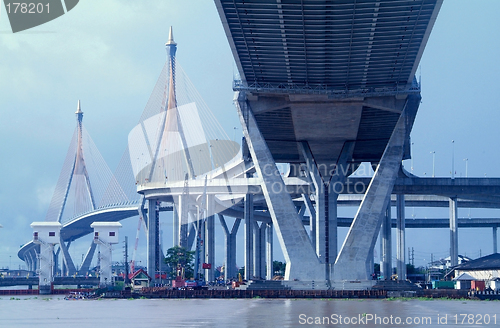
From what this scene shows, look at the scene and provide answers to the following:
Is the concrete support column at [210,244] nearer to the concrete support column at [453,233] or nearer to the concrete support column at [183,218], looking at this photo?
the concrete support column at [183,218]

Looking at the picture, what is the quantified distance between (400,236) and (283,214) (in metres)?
55.8

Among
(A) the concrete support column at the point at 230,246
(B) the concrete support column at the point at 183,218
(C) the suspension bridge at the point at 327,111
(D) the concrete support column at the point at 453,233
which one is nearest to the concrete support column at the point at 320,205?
(C) the suspension bridge at the point at 327,111

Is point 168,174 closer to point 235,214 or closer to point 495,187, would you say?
point 235,214

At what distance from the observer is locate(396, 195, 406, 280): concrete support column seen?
370 ft

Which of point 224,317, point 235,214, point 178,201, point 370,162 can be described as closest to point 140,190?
point 178,201

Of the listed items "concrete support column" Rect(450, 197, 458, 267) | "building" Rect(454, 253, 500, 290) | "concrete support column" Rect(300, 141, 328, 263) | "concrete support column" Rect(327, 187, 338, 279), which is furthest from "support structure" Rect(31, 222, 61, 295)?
"concrete support column" Rect(450, 197, 458, 267)

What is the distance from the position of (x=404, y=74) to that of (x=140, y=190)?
64.1 meters

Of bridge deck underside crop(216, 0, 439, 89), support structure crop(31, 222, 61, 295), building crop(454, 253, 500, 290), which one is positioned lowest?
building crop(454, 253, 500, 290)

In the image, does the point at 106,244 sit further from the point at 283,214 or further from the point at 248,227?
the point at 283,214

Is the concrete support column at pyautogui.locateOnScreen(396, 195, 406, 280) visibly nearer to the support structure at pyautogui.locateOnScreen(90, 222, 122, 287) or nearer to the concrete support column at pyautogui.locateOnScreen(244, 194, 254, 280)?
the concrete support column at pyautogui.locateOnScreen(244, 194, 254, 280)

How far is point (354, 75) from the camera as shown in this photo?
6284 centimetres

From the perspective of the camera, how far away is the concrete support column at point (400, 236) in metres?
113

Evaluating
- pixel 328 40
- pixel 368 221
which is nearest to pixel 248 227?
pixel 368 221

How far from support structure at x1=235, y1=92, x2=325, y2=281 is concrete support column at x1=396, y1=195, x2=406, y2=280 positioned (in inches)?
1859
